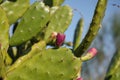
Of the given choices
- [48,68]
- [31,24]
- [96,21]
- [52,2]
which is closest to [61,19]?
[52,2]

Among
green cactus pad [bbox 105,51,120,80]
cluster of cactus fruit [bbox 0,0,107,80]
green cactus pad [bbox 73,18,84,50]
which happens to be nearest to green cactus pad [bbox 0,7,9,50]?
cluster of cactus fruit [bbox 0,0,107,80]

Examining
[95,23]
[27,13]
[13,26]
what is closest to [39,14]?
[27,13]

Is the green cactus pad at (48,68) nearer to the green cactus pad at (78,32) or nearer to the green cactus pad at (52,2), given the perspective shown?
the green cactus pad at (52,2)

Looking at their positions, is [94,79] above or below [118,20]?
below

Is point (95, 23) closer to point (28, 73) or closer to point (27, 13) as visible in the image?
point (28, 73)

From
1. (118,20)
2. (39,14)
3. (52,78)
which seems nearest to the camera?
(52,78)

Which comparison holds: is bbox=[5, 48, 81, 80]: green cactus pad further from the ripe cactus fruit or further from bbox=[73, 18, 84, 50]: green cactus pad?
bbox=[73, 18, 84, 50]: green cactus pad

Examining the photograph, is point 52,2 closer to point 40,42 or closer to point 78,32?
point 40,42

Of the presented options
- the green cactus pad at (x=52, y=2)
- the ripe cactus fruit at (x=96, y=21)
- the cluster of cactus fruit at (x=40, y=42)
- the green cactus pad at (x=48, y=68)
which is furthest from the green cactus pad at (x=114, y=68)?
the ripe cactus fruit at (x=96, y=21)
